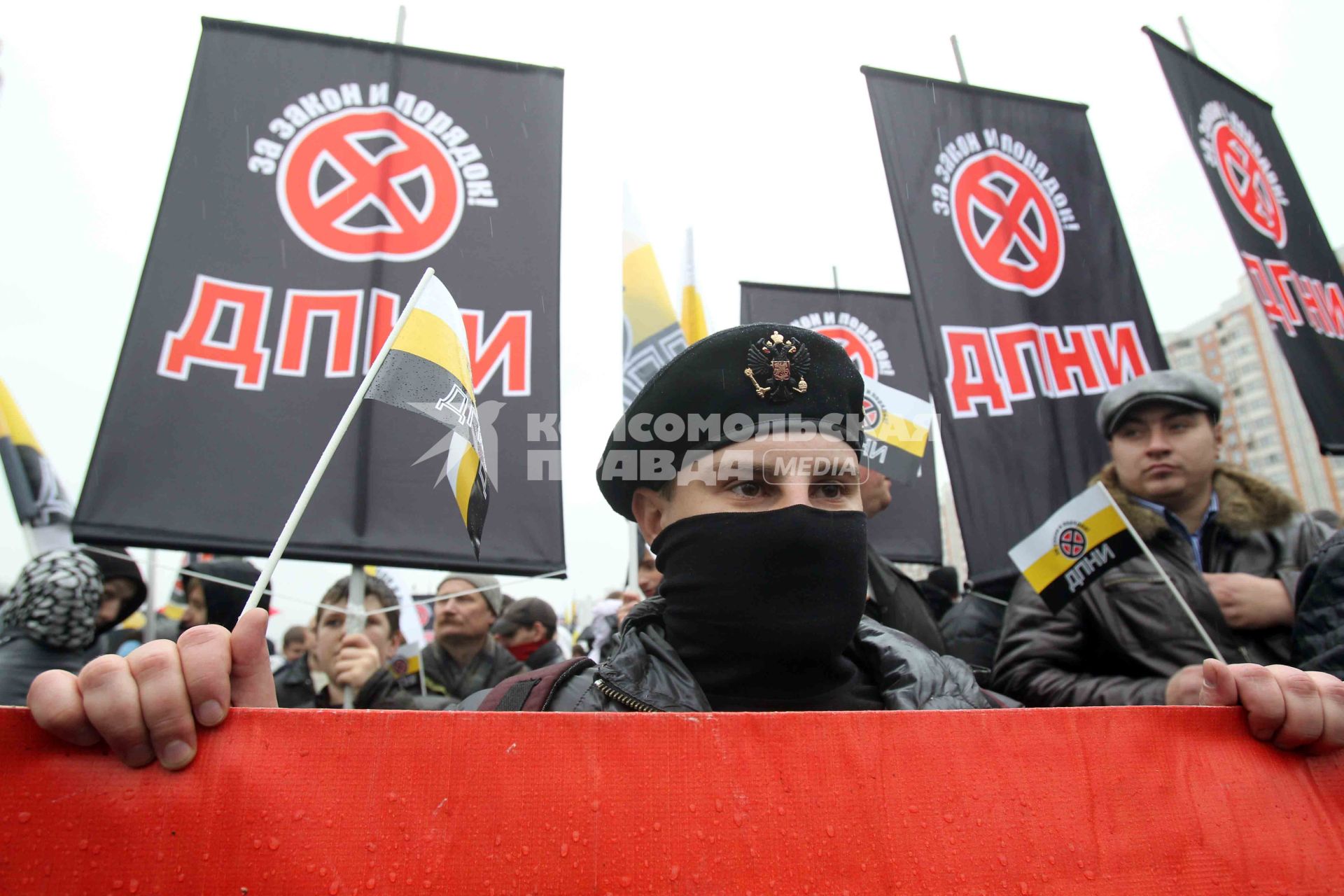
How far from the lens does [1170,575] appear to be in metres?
2.41

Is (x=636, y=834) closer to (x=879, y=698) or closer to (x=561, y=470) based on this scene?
(x=879, y=698)

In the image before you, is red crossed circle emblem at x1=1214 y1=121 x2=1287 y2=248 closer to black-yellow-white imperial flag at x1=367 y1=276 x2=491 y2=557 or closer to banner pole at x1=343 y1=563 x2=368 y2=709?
black-yellow-white imperial flag at x1=367 y1=276 x2=491 y2=557

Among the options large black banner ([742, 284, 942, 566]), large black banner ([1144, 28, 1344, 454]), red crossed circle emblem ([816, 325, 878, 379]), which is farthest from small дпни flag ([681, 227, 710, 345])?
large black banner ([1144, 28, 1344, 454])

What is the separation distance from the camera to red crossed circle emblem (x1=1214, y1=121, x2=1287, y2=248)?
449 centimetres

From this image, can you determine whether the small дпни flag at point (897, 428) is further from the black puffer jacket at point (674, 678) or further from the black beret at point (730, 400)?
the black puffer jacket at point (674, 678)

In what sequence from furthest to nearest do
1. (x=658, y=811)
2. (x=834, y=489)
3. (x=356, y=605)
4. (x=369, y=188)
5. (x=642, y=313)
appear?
(x=642, y=313), (x=369, y=188), (x=356, y=605), (x=834, y=489), (x=658, y=811)

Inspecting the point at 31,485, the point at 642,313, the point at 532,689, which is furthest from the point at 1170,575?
the point at 31,485

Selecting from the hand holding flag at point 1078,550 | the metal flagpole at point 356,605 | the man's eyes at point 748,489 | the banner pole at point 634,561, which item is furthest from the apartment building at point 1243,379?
the man's eyes at point 748,489

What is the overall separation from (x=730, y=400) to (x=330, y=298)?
7.50 ft

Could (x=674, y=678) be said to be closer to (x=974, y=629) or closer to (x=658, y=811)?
(x=658, y=811)

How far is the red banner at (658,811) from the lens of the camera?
0.87 metres

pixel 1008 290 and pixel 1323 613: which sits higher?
pixel 1008 290

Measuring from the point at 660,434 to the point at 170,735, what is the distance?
1.06m

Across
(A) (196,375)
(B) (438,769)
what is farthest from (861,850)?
(A) (196,375)
